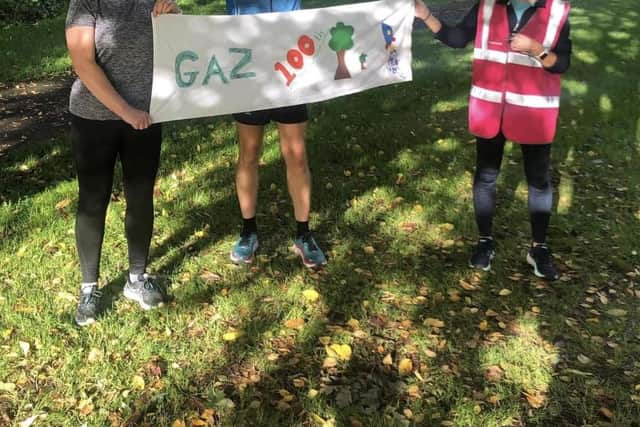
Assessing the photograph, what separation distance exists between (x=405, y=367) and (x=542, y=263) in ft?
4.91

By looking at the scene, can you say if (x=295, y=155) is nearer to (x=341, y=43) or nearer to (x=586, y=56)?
(x=341, y=43)

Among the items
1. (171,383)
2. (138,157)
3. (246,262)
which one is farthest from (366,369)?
(138,157)

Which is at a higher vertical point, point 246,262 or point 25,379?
point 25,379

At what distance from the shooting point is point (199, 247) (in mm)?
4508

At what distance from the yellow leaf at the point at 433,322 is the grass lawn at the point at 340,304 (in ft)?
0.09

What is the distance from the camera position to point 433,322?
→ 372 centimetres

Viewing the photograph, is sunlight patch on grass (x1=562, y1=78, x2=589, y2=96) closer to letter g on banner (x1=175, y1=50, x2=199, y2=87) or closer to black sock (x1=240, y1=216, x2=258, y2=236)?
black sock (x1=240, y1=216, x2=258, y2=236)

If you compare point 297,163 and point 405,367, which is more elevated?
point 297,163

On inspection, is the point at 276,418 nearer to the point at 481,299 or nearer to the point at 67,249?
the point at 481,299

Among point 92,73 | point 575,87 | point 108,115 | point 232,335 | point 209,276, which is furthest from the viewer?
point 575,87

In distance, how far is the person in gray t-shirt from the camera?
2895 millimetres

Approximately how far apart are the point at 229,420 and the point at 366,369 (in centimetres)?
81

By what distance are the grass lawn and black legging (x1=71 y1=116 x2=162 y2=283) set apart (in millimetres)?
416

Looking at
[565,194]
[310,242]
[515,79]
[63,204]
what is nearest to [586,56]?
[565,194]
